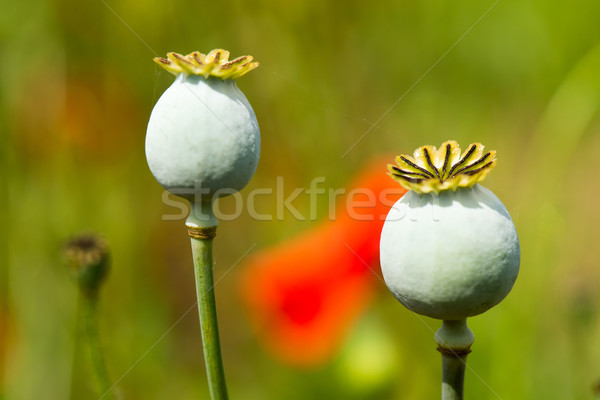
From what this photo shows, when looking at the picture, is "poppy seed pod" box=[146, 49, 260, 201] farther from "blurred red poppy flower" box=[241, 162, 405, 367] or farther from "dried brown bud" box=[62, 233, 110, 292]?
"blurred red poppy flower" box=[241, 162, 405, 367]

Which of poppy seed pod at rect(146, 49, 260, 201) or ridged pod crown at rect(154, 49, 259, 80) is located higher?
ridged pod crown at rect(154, 49, 259, 80)

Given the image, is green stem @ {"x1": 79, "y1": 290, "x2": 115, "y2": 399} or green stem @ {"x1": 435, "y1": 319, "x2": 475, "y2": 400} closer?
green stem @ {"x1": 435, "y1": 319, "x2": 475, "y2": 400}

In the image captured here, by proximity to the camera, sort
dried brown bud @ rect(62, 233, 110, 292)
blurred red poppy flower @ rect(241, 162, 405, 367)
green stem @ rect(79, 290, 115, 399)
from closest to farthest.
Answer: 1. green stem @ rect(79, 290, 115, 399)
2. dried brown bud @ rect(62, 233, 110, 292)
3. blurred red poppy flower @ rect(241, 162, 405, 367)

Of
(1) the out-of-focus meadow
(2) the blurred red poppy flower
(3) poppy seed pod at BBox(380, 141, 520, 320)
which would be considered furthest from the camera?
(1) the out-of-focus meadow

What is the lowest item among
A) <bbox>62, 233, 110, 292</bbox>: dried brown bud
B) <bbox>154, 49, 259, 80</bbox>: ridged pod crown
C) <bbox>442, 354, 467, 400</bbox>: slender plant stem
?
<bbox>442, 354, 467, 400</bbox>: slender plant stem

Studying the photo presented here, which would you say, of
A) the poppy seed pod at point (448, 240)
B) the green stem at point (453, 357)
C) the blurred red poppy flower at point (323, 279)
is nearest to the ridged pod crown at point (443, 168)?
the poppy seed pod at point (448, 240)

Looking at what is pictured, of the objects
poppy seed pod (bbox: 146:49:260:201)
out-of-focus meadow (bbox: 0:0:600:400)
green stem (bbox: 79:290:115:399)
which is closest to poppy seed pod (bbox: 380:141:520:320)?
poppy seed pod (bbox: 146:49:260:201)

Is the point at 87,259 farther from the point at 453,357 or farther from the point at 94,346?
the point at 453,357
